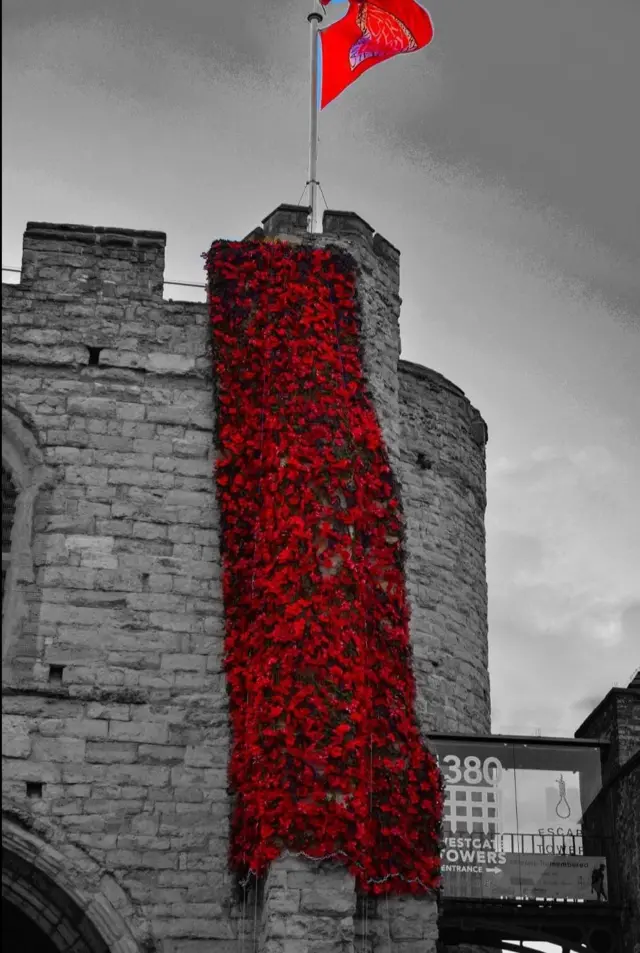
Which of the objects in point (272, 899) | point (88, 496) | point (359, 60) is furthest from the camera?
point (359, 60)

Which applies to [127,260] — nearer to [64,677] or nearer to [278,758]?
[64,677]

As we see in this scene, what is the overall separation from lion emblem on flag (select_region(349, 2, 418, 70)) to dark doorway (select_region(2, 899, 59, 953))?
7.89 metres

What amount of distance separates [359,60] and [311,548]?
5.37 metres

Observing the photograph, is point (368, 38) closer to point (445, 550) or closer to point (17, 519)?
point (445, 550)

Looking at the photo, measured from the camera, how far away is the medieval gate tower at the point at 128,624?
9359 millimetres

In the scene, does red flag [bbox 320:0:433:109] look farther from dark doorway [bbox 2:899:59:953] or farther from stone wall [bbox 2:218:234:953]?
dark doorway [bbox 2:899:59:953]

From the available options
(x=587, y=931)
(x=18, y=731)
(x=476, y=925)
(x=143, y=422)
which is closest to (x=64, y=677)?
(x=18, y=731)

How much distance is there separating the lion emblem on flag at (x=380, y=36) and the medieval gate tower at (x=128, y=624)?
7.19 feet

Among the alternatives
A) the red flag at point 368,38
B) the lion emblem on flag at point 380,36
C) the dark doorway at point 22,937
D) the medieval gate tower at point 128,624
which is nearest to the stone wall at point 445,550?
the medieval gate tower at point 128,624

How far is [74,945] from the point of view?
30.9 ft

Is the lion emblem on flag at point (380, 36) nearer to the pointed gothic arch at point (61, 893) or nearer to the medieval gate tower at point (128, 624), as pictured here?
the medieval gate tower at point (128, 624)

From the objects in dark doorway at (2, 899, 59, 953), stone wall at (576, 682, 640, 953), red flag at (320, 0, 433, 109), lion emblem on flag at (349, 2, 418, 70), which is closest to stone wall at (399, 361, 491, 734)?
stone wall at (576, 682, 640, 953)

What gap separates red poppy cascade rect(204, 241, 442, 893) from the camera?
9414 mm

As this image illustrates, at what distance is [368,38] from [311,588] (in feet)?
18.9
